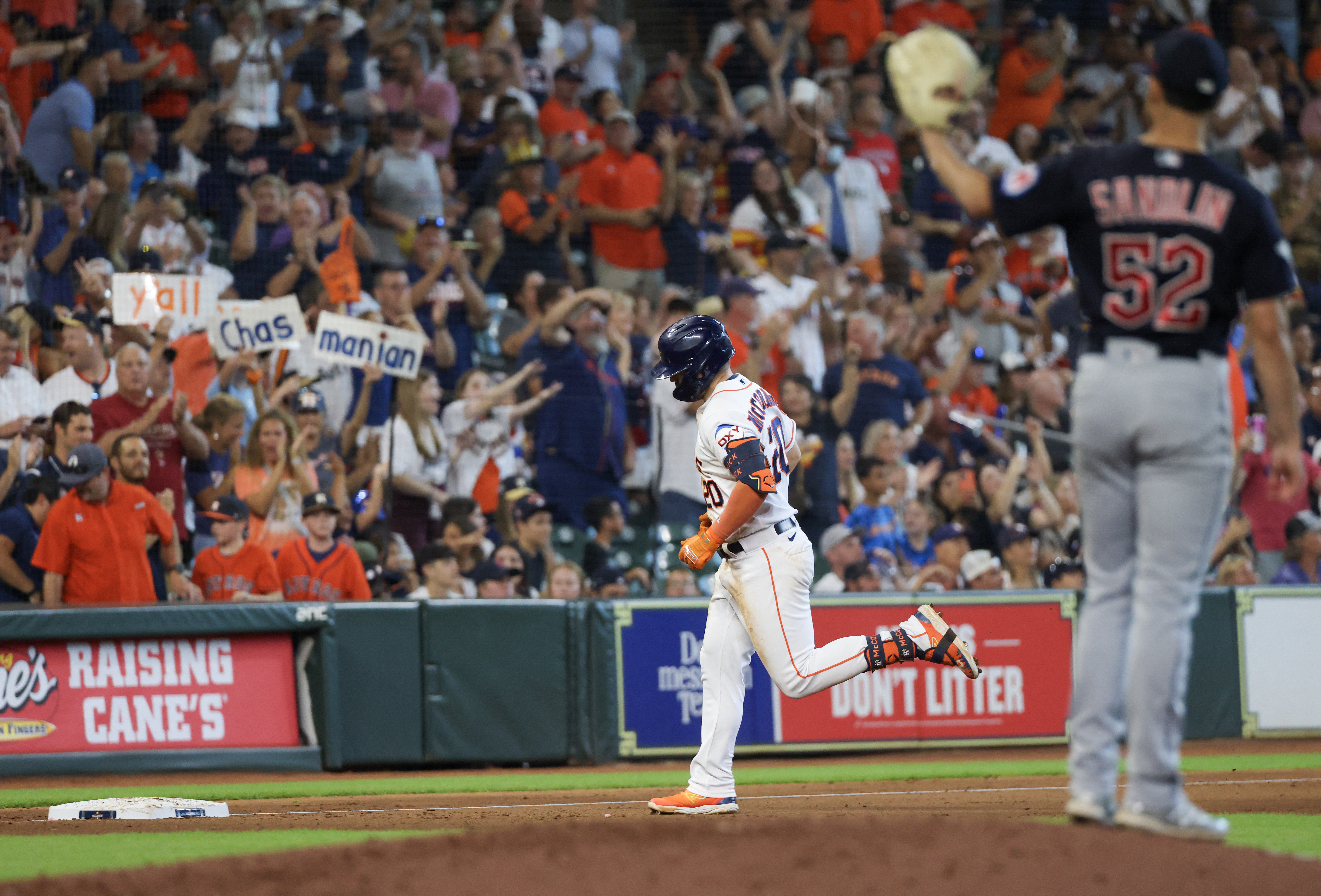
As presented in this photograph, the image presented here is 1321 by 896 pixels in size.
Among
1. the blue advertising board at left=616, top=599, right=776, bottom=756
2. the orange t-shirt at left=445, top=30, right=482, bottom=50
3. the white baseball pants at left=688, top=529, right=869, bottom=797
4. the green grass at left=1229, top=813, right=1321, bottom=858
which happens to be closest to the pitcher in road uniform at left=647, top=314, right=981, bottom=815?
the white baseball pants at left=688, top=529, right=869, bottom=797

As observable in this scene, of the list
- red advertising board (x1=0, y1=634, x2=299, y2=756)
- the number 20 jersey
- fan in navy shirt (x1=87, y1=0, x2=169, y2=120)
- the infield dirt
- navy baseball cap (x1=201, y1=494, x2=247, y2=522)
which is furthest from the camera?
fan in navy shirt (x1=87, y1=0, x2=169, y2=120)

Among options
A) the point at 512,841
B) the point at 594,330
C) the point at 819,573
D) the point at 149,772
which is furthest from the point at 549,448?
the point at 512,841

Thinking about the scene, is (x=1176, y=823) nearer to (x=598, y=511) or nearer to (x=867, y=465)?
(x=598, y=511)

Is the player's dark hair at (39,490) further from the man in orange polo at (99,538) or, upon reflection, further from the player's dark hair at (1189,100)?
the player's dark hair at (1189,100)

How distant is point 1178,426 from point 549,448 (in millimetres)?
Result: 8580

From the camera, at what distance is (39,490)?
10.5 meters

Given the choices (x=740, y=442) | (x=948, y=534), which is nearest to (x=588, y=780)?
(x=948, y=534)

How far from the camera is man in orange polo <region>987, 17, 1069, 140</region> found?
17.9m

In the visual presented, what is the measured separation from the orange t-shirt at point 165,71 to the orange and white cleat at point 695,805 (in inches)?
364

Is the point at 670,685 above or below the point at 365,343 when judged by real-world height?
below

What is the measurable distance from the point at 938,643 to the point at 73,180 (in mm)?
8526

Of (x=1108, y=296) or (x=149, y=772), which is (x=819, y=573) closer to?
(x=149, y=772)

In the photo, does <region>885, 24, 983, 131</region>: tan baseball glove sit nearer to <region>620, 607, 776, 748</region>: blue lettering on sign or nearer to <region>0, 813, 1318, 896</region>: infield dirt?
<region>0, 813, 1318, 896</region>: infield dirt

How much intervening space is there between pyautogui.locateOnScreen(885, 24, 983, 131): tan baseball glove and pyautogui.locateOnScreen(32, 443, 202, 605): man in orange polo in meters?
6.94
